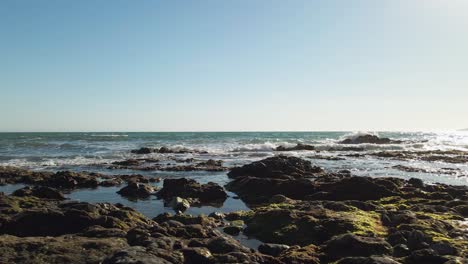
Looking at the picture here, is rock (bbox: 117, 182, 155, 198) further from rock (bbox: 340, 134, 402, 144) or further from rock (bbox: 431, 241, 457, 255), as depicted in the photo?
rock (bbox: 340, 134, 402, 144)

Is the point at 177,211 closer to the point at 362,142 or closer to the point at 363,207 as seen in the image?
the point at 363,207

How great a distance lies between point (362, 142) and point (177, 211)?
7241cm

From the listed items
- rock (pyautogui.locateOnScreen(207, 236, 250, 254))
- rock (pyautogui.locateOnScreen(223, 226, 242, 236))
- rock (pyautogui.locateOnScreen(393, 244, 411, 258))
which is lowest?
rock (pyautogui.locateOnScreen(223, 226, 242, 236))

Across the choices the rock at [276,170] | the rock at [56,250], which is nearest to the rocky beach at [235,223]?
the rock at [56,250]

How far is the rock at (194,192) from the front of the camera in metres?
20.5

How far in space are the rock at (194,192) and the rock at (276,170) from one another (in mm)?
7043

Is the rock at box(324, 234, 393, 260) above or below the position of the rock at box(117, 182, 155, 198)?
above

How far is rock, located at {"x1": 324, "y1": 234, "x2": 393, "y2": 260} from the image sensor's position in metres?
10.3

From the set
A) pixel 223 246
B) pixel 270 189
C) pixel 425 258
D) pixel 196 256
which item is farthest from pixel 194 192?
pixel 425 258

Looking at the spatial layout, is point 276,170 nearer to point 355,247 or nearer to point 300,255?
point 355,247

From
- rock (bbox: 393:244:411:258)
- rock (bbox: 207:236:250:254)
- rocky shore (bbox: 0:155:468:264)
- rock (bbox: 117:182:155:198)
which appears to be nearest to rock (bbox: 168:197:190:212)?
rocky shore (bbox: 0:155:468:264)

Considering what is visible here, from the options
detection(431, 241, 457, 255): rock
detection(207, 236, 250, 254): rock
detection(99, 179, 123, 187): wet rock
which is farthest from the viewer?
detection(99, 179, 123, 187): wet rock

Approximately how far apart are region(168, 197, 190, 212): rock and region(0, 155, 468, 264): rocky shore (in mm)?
49

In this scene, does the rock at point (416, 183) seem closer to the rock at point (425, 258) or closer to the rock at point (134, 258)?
the rock at point (425, 258)
